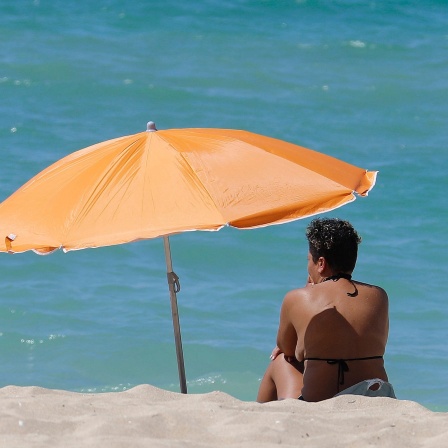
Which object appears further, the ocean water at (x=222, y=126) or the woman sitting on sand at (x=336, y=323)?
the ocean water at (x=222, y=126)

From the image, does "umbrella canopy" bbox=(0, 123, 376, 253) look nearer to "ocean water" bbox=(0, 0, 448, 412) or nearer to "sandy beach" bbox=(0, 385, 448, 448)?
"sandy beach" bbox=(0, 385, 448, 448)

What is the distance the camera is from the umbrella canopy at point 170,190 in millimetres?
4082

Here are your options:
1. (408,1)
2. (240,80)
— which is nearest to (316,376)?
(240,80)

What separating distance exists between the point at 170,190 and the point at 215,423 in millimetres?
948

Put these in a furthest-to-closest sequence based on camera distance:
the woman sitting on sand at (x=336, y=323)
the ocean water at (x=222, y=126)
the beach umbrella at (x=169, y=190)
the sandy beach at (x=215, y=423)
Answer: the ocean water at (x=222, y=126) < the woman sitting on sand at (x=336, y=323) < the beach umbrella at (x=169, y=190) < the sandy beach at (x=215, y=423)

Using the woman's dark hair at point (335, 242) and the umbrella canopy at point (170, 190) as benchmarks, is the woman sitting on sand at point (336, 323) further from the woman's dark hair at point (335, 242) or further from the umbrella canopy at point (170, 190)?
the umbrella canopy at point (170, 190)

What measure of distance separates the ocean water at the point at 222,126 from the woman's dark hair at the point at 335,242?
294cm

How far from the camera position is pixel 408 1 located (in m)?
19.3

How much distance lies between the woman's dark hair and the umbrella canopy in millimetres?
184

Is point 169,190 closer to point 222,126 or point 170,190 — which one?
point 170,190

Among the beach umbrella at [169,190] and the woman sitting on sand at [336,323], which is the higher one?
the beach umbrella at [169,190]

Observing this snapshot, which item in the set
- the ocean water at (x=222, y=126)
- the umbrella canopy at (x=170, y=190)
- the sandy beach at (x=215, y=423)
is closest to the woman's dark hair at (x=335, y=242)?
the umbrella canopy at (x=170, y=190)

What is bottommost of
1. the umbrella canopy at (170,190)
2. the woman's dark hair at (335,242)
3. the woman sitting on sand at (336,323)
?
the woman sitting on sand at (336,323)

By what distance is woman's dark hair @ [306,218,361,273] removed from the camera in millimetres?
A: 4504
